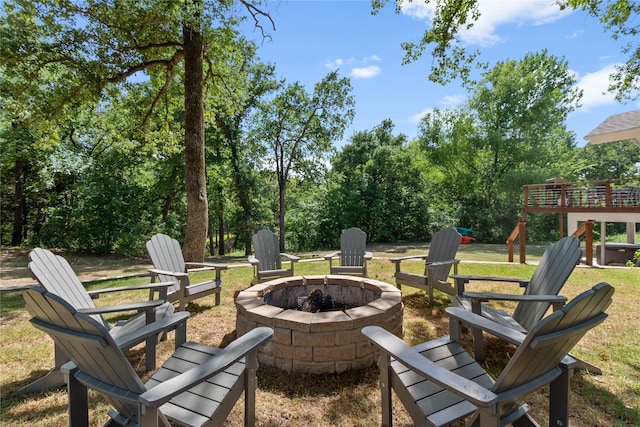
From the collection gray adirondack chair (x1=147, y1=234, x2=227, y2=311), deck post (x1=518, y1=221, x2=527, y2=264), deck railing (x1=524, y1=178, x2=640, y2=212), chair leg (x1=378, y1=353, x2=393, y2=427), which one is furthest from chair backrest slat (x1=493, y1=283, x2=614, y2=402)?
deck railing (x1=524, y1=178, x2=640, y2=212)

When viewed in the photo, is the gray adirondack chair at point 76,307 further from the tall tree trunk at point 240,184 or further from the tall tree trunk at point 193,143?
the tall tree trunk at point 240,184

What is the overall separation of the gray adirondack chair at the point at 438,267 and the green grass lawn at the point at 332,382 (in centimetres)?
33

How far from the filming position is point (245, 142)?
13.1 metres

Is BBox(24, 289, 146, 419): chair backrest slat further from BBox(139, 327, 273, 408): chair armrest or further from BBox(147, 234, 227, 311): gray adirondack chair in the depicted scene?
BBox(147, 234, 227, 311): gray adirondack chair

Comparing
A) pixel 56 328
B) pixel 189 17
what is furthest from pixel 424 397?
pixel 189 17

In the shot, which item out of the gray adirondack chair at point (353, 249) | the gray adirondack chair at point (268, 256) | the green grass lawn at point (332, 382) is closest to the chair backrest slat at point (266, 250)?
the gray adirondack chair at point (268, 256)

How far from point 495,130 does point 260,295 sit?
19.9 metres

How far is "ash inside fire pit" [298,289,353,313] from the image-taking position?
329cm

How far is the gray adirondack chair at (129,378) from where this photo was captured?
45.5 inches

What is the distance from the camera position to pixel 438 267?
400 cm

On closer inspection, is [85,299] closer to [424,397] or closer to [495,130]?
[424,397]

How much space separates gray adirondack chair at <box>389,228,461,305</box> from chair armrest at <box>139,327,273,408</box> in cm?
277

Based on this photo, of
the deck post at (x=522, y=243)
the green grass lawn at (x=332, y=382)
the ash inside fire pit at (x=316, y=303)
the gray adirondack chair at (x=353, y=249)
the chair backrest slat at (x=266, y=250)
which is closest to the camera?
the green grass lawn at (x=332, y=382)

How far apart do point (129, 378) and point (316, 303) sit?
7.54 feet
